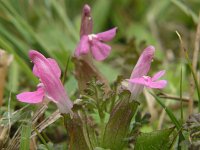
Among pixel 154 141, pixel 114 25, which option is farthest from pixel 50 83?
pixel 114 25

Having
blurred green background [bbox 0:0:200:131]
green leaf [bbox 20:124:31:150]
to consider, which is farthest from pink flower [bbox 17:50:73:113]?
blurred green background [bbox 0:0:200:131]

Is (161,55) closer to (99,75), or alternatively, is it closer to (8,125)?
(99,75)

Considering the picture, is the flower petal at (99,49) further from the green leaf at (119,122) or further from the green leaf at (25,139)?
the green leaf at (25,139)

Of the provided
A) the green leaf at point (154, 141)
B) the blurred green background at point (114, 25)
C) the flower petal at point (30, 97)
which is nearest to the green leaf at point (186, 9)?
the blurred green background at point (114, 25)

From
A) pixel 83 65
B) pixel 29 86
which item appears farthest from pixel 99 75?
pixel 29 86

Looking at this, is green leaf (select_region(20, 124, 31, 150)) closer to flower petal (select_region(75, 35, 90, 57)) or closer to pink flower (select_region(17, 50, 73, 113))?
pink flower (select_region(17, 50, 73, 113))
